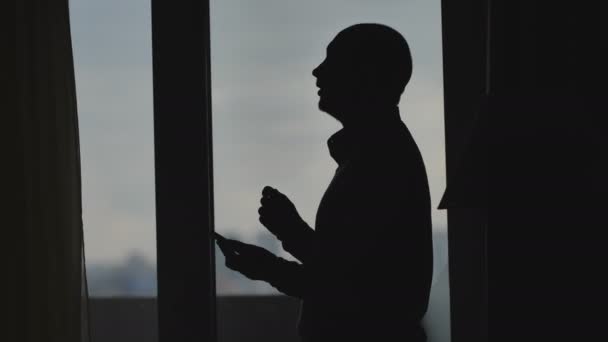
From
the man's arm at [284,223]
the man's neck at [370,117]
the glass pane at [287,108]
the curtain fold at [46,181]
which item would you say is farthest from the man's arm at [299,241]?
the curtain fold at [46,181]

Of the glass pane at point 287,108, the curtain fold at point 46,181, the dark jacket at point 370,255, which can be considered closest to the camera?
the dark jacket at point 370,255

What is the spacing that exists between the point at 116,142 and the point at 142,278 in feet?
1.01

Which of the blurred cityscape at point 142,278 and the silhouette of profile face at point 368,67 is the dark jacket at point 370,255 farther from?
the blurred cityscape at point 142,278

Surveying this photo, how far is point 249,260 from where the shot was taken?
1.01 meters

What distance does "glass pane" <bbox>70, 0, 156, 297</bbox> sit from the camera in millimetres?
1545

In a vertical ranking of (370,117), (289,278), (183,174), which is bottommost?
(289,278)

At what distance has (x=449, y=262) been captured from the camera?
1.50 meters

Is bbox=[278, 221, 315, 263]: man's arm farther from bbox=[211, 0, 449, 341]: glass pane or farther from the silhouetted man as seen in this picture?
bbox=[211, 0, 449, 341]: glass pane

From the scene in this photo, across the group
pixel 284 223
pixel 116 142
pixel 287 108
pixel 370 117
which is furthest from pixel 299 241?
pixel 116 142

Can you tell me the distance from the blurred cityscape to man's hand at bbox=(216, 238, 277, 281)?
0.49m

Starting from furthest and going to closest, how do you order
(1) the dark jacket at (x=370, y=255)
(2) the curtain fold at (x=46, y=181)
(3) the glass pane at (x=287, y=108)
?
(3) the glass pane at (x=287, y=108), (2) the curtain fold at (x=46, y=181), (1) the dark jacket at (x=370, y=255)

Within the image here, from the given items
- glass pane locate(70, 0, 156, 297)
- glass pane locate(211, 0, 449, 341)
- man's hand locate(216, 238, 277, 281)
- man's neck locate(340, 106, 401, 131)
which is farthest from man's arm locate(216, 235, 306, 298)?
glass pane locate(70, 0, 156, 297)

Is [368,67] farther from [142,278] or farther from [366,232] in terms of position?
[142,278]

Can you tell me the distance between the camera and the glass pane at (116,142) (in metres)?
1.54
